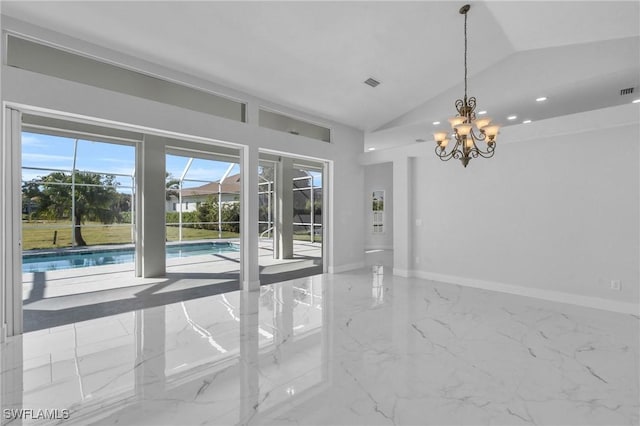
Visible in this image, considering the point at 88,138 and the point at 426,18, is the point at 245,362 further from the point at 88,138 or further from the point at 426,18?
the point at 88,138

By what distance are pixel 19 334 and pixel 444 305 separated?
490cm

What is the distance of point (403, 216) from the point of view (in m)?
6.27

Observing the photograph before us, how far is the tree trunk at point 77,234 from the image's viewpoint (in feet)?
25.7

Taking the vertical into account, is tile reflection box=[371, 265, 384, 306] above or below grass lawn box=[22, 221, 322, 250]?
below

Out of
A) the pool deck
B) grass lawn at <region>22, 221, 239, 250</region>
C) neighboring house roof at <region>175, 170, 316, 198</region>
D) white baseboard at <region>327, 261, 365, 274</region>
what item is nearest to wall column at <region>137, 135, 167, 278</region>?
the pool deck

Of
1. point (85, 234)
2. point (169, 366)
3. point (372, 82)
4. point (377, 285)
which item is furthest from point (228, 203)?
point (169, 366)

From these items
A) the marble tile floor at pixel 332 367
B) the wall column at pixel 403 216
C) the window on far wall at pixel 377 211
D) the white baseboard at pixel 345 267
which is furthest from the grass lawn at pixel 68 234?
the wall column at pixel 403 216

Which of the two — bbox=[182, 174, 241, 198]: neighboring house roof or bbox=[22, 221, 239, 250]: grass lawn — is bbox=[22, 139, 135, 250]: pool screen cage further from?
bbox=[182, 174, 241, 198]: neighboring house roof

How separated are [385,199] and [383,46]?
21.1 feet

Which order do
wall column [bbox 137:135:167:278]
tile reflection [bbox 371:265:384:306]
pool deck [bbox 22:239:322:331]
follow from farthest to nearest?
wall column [bbox 137:135:167:278]
tile reflection [bbox 371:265:384:306]
pool deck [bbox 22:239:322:331]

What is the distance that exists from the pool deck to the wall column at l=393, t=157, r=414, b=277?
175 cm

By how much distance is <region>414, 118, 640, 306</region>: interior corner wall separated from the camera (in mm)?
4102

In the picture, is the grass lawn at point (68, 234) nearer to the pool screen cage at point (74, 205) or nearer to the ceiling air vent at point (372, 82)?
the pool screen cage at point (74, 205)

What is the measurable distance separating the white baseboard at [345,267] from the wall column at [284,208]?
1995mm
